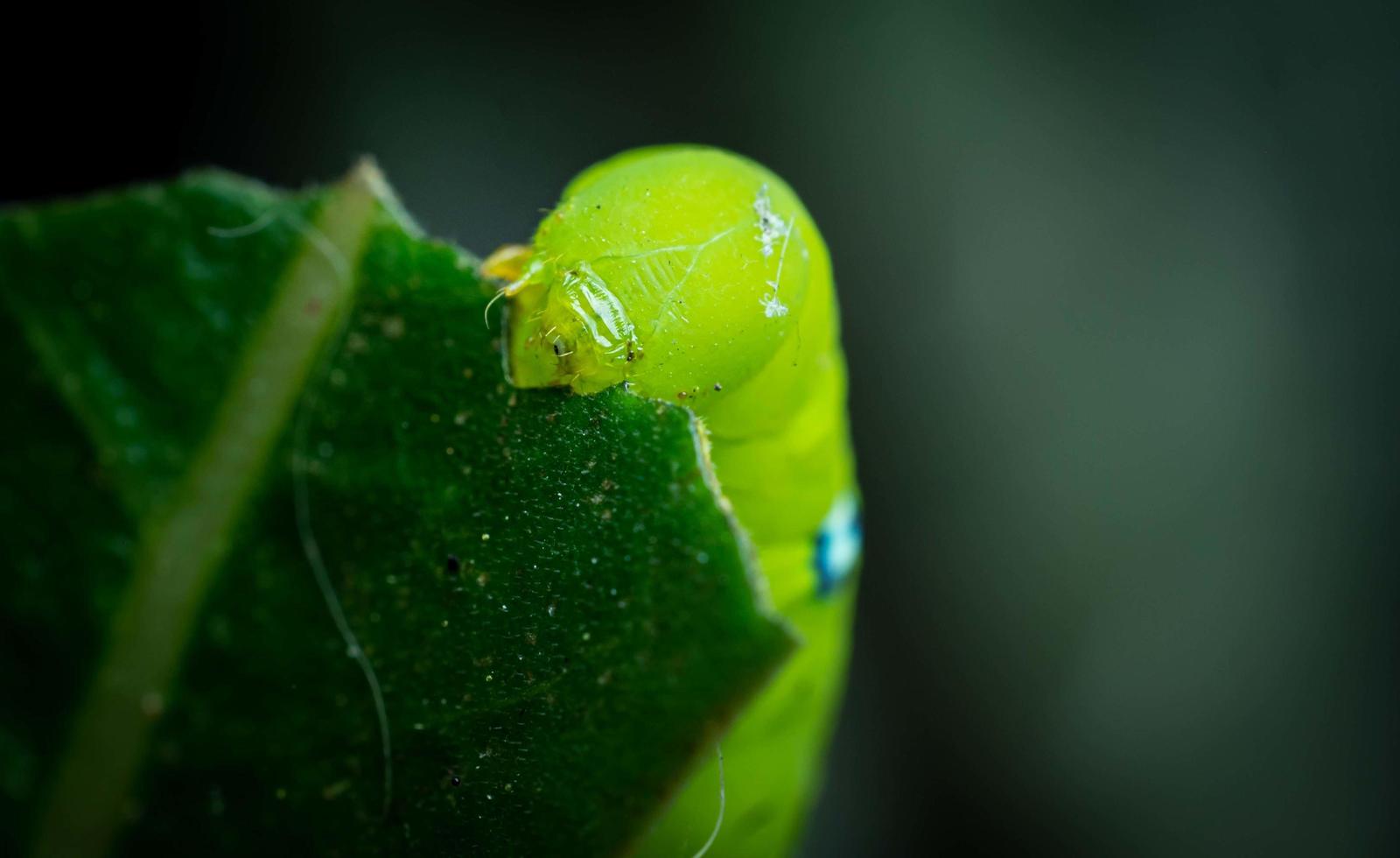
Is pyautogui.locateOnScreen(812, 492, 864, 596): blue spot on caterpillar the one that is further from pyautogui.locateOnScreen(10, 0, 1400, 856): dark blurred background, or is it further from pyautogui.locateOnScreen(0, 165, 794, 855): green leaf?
pyautogui.locateOnScreen(10, 0, 1400, 856): dark blurred background

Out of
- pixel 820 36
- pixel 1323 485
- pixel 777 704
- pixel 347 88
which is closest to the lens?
pixel 777 704

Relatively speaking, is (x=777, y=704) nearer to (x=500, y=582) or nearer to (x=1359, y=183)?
(x=500, y=582)

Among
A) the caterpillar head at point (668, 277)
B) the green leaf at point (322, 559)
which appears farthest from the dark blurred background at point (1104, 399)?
the green leaf at point (322, 559)

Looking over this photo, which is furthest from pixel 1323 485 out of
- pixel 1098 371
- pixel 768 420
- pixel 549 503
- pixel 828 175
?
pixel 549 503

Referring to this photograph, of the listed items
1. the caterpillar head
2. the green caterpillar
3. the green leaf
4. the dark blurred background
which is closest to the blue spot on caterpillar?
the green caterpillar

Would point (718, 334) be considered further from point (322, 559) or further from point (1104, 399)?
point (1104, 399)

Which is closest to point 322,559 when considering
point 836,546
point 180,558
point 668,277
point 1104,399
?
point 180,558

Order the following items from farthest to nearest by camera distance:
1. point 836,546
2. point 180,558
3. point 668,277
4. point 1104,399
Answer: point 1104,399, point 836,546, point 668,277, point 180,558
